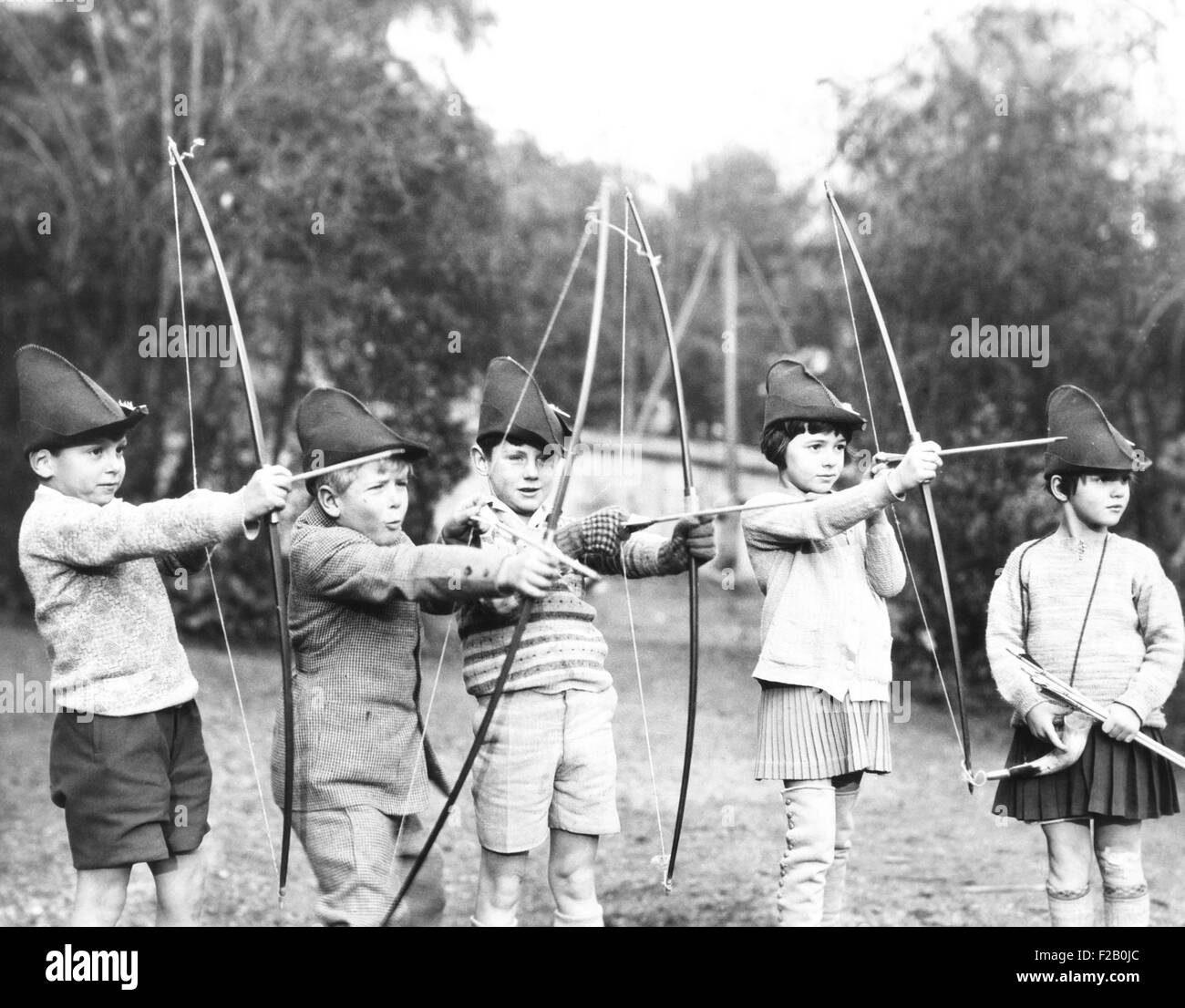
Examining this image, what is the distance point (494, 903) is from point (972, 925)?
2362 millimetres

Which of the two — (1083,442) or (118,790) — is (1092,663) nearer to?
(1083,442)

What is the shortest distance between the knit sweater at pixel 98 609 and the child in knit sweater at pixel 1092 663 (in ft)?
8.16

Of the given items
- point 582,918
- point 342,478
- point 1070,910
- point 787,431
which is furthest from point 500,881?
point 1070,910

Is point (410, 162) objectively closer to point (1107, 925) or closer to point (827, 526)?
point (827, 526)

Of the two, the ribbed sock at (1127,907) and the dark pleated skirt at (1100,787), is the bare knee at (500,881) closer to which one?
the dark pleated skirt at (1100,787)

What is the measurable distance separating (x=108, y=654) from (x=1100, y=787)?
2.91 metres

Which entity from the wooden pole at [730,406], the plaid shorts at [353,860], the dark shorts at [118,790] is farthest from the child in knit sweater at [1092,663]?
the wooden pole at [730,406]

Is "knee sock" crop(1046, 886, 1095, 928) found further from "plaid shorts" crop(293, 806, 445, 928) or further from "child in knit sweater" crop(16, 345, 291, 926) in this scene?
"child in knit sweater" crop(16, 345, 291, 926)

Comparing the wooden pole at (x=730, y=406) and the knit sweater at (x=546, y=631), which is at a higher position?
the wooden pole at (x=730, y=406)

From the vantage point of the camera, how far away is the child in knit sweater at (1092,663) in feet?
13.6

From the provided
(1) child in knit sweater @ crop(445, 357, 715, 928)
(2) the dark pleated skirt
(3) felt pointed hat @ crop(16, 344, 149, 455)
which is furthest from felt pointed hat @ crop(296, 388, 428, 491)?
(2) the dark pleated skirt

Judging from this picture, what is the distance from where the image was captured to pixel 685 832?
21.9 feet

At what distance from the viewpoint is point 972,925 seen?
5434 millimetres

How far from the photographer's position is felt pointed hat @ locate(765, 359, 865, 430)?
4.19m
